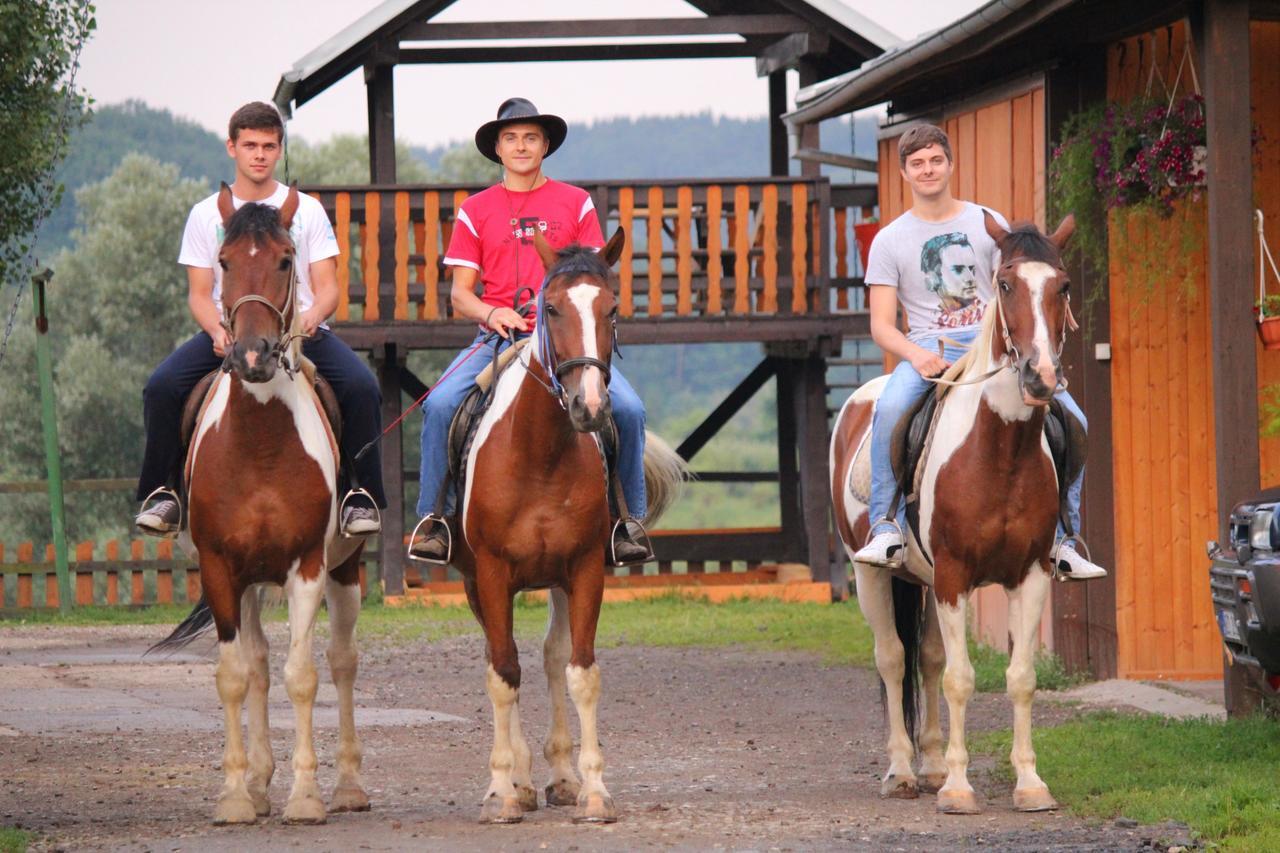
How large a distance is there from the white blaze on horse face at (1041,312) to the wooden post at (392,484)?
40.9 ft

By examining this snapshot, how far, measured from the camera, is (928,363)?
8430mm

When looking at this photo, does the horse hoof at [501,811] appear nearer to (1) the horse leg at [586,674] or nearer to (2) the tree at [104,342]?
(1) the horse leg at [586,674]

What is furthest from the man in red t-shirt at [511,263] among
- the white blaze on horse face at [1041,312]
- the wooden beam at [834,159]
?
the wooden beam at [834,159]

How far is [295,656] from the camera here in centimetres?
817

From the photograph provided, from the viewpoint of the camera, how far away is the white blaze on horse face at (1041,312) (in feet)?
24.6

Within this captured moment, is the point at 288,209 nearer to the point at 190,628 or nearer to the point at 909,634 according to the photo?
the point at 190,628

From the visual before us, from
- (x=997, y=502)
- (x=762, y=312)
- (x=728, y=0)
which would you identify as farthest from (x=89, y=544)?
(x=997, y=502)

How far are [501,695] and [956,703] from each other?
188 cm

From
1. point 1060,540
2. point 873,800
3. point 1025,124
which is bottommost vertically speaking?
point 873,800

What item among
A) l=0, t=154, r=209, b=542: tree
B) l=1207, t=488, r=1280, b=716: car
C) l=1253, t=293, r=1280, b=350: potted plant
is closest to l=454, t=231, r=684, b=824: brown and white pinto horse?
l=1207, t=488, r=1280, b=716: car

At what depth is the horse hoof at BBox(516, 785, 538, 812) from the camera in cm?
826

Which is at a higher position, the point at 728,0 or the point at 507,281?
the point at 728,0

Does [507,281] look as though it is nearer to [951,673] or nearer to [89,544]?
[951,673]

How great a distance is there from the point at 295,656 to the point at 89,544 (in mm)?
13129
